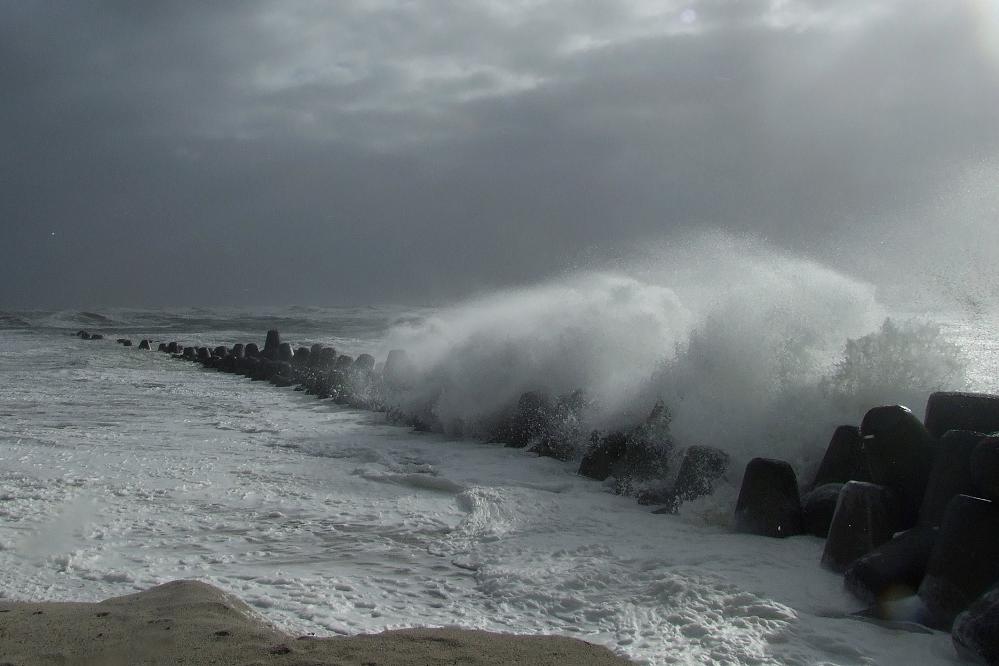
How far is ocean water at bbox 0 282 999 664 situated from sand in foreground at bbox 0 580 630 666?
0.16 m

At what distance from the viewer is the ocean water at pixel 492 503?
3.21 m

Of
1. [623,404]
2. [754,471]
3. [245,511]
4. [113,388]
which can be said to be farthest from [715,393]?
[113,388]

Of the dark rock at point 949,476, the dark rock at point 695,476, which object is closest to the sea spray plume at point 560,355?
the dark rock at point 695,476

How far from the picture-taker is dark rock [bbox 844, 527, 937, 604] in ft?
10.7

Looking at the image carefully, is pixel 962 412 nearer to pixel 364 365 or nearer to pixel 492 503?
pixel 492 503

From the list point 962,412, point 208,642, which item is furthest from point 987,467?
point 208,642

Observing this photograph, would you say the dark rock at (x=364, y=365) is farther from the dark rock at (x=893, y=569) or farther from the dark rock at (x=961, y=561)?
the dark rock at (x=961, y=561)

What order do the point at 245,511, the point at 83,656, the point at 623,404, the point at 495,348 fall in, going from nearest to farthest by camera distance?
the point at 83,656
the point at 245,511
the point at 623,404
the point at 495,348

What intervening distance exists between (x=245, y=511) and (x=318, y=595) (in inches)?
58.0

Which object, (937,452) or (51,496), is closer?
(937,452)

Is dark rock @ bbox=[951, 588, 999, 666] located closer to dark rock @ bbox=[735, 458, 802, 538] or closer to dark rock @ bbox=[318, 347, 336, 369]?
dark rock @ bbox=[735, 458, 802, 538]

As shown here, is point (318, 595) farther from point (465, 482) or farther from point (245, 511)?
point (465, 482)

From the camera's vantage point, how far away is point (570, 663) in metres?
2.72

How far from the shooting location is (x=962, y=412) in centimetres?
404
